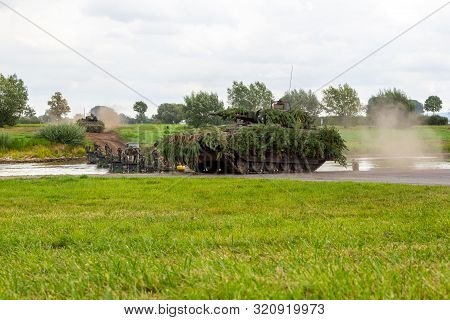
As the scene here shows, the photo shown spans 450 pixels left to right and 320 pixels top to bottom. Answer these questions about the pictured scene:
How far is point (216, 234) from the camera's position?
7.83m

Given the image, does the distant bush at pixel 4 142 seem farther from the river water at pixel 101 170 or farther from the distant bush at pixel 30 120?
the distant bush at pixel 30 120

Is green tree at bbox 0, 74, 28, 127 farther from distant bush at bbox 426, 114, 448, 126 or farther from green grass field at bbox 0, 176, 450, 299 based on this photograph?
distant bush at bbox 426, 114, 448, 126

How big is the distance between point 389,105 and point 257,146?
41.7 metres

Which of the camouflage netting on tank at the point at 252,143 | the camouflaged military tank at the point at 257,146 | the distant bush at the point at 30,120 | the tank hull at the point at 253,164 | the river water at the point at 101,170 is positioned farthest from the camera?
the distant bush at the point at 30,120

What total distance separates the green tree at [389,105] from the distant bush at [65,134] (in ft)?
94.4

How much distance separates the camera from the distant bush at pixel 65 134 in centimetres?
5419

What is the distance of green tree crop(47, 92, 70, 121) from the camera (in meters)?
86.1

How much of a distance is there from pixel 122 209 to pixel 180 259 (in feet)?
21.6
